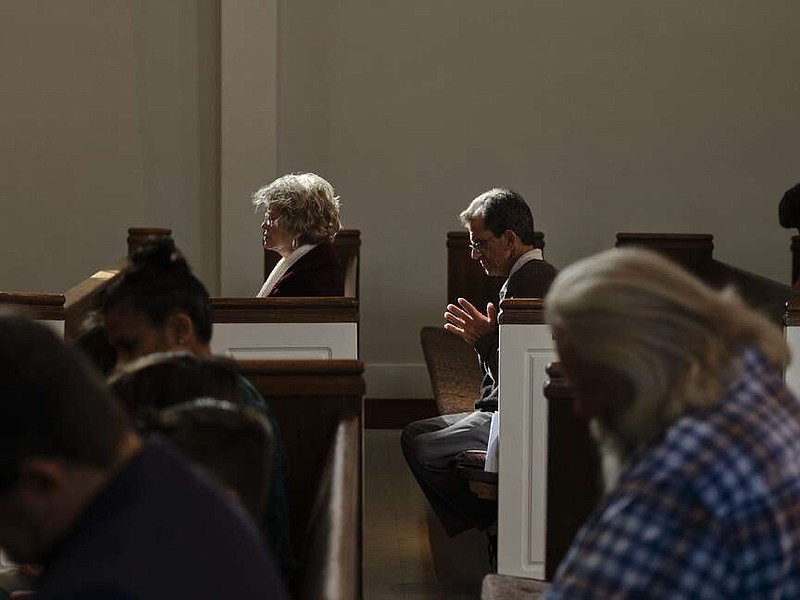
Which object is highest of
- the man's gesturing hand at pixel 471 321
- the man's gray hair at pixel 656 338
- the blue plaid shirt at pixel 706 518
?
the man's gray hair at pixel 656 338

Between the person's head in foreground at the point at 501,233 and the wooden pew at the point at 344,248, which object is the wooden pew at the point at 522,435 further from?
the wooden pew at the point at 344,248

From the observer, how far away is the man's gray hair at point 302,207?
234 inches

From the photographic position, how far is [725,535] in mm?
1909

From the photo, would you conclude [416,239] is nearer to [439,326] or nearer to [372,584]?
[439,326]

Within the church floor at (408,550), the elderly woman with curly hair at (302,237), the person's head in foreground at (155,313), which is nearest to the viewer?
the person's head in foreground at (155,313)

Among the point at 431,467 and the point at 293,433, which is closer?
the point at 293,433

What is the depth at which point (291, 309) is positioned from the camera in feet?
17.0

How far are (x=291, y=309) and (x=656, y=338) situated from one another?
3.26m

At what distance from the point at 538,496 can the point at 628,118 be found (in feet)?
14.9

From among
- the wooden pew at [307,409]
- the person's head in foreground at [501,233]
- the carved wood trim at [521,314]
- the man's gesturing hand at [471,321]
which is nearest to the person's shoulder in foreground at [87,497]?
the wooden pew at [307,409]

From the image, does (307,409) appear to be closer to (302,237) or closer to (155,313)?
(155,313)

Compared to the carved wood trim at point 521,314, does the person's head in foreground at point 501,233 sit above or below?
above

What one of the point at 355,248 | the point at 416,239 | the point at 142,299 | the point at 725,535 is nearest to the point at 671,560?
the point at 725,535

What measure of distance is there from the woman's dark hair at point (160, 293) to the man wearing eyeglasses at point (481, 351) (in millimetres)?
2173
